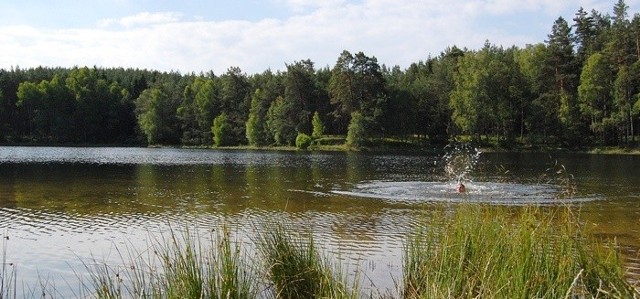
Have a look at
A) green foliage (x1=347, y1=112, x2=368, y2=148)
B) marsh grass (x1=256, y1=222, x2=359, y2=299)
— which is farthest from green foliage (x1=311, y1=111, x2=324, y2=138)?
marsh grass (x1=256, y1=222, x2=359, y2=299)

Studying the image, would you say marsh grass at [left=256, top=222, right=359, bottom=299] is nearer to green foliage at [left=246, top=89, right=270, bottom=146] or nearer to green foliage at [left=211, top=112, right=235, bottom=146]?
green foliage at [left=246, top=89, right=270, bottom=146]

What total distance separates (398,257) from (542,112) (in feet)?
244

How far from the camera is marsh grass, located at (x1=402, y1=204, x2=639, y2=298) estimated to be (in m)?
6.33

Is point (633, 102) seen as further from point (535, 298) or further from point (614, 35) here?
point (535, 298)

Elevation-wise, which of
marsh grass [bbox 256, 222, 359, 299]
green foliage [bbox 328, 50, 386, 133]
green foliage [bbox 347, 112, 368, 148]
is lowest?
marsh grass [bbox 256, 222, 359, 299]

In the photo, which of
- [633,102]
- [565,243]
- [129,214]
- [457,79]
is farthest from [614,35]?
[565,243]

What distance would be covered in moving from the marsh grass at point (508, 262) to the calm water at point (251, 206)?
1140mm

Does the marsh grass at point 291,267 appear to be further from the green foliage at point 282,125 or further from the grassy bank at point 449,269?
the green foliage at point 282,125

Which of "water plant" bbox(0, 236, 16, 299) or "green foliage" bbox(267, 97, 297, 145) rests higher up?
"green foliage" bbox(267, 97, 297, 145)

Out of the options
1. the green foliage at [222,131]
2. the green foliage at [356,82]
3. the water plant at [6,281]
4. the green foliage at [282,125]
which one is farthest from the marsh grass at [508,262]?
the green foliage at [222,131]

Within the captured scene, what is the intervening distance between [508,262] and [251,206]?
17.5m

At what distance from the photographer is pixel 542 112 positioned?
270 feet

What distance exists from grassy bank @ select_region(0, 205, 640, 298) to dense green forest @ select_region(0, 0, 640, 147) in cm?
7186

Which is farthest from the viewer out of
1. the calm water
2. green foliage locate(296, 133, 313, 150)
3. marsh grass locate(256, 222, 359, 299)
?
green foliage locate(296, 133, 313, 150)
